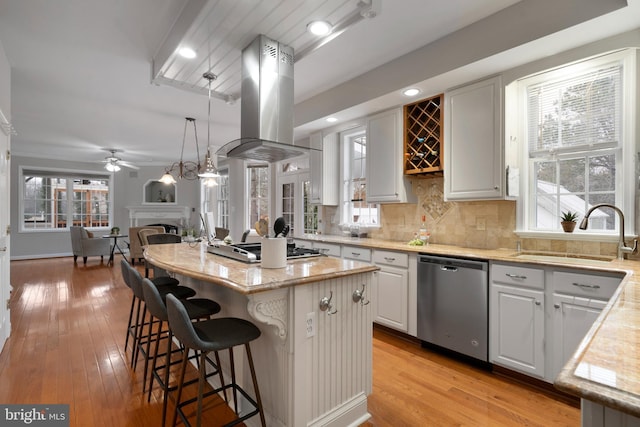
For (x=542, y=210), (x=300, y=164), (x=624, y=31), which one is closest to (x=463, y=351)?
(x=542, y=210)

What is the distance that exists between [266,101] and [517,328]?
2.63 metres

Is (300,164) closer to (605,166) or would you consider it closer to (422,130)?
(422,130)

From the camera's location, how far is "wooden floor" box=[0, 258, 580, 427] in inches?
78.6

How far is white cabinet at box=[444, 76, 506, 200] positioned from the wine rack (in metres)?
0.14

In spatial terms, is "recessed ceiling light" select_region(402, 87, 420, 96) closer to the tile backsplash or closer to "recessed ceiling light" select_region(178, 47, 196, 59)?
the tile backsplash

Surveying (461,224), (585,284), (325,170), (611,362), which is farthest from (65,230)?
(611,362)

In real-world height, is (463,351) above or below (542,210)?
below

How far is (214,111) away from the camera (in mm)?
4789

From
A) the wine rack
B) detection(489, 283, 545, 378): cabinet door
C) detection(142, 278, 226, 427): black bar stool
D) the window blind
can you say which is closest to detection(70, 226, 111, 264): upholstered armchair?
detection(142, 278, 226, 427): black bar stool

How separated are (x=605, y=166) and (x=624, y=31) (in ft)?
3.11

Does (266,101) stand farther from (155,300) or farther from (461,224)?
(461,224)

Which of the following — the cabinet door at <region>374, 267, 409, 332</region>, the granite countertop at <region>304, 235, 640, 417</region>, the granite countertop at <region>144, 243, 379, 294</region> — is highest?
the granite countertop at <region>144, 243, 379, 294</region>

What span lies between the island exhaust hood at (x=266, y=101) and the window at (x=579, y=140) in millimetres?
Answer: 2079

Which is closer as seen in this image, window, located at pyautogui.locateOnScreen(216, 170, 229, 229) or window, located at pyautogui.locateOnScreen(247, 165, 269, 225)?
window, located at pyautogui.locateOnScreen(247, 165, 269, 225)
